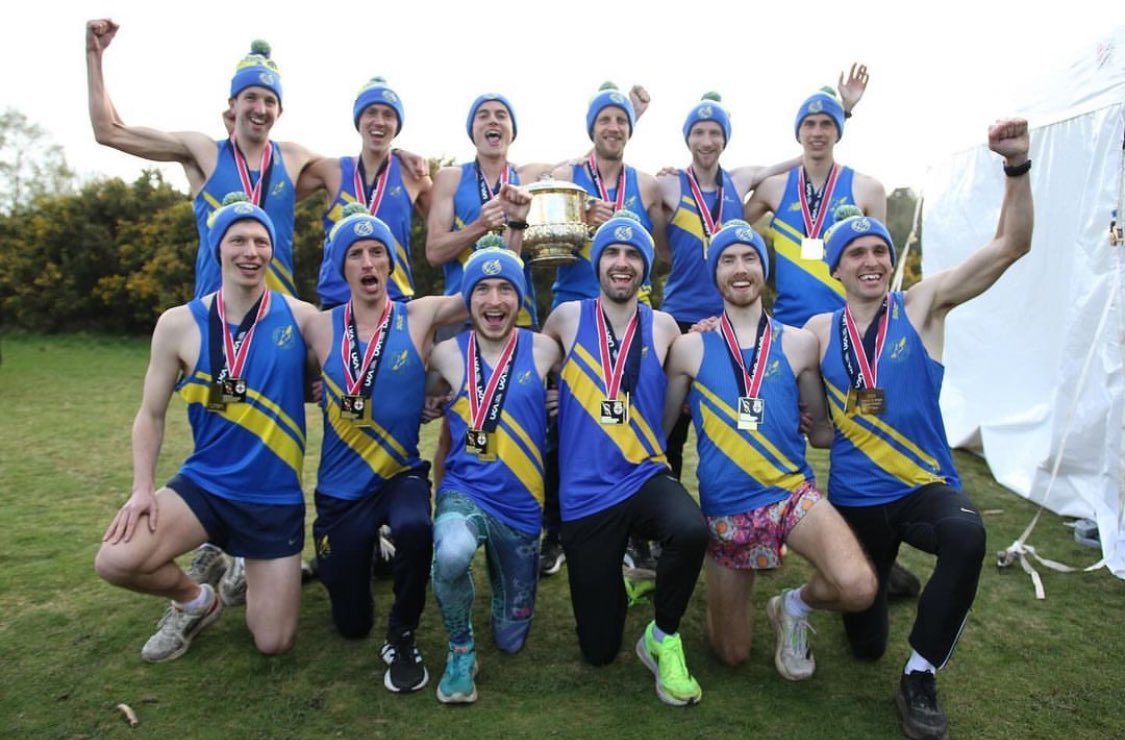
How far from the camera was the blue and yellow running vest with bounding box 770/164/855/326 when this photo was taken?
4.64 m

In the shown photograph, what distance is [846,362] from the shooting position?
12.3ft

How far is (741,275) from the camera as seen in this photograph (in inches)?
154

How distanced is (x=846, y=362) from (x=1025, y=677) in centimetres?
168

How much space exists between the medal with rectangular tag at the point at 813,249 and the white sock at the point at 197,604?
3838 mm

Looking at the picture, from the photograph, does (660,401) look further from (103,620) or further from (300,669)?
(103,620)

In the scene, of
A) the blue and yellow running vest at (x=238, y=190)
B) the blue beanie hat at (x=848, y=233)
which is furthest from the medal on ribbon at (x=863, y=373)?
the blue and yellow running vest at (x=238, y=190)

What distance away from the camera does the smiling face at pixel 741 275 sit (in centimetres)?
391

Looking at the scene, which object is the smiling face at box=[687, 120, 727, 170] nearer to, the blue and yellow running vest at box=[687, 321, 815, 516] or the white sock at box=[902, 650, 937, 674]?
the blue and yellow running vest at box=[687, 321, 815, 516]

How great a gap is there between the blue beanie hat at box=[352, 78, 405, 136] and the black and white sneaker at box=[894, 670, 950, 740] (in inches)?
163

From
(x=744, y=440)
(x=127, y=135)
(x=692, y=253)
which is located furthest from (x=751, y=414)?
(x=127, y=135)

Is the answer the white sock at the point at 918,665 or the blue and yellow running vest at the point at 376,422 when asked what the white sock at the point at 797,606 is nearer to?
the white sock at the point at 918,665

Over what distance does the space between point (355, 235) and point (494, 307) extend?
83 centimetres

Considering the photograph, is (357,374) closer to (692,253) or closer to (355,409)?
(355,409)

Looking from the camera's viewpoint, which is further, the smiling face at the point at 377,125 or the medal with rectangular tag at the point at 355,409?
the smiling face at the point at 377,125
